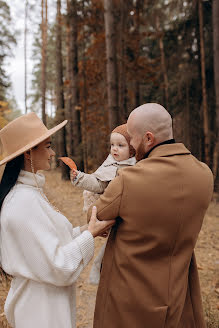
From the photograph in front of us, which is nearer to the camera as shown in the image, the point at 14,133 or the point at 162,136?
the point at 162,136

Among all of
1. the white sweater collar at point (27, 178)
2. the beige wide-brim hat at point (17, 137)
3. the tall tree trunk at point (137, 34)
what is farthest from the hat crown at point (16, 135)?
the tall tree trunk at point (137, 34)

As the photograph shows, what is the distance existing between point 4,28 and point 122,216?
57.3 feet

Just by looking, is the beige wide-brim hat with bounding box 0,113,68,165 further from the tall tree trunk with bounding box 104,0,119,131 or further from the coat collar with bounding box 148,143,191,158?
the tall tree trunk with bounding box 104,0,119,131

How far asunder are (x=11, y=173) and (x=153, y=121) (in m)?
1.15

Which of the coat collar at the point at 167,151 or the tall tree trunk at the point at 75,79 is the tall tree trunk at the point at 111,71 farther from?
the coat collar at the point at 167,151

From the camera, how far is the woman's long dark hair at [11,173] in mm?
1944

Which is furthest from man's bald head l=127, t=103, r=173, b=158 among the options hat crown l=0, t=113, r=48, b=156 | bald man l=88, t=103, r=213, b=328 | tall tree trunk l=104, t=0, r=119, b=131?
→ tall tree trunk l=104, t=0, r=119, b=131

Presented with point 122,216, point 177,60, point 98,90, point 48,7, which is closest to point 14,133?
point 122,216

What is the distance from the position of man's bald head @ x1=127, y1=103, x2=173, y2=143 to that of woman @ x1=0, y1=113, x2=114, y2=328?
700mm

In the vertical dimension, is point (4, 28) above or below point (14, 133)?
above

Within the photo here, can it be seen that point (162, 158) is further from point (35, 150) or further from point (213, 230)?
point (213, 230)

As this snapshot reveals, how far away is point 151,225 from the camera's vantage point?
1698mm

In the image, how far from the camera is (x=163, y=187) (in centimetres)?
167

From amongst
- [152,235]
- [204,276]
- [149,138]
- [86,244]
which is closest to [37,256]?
[86,244]
